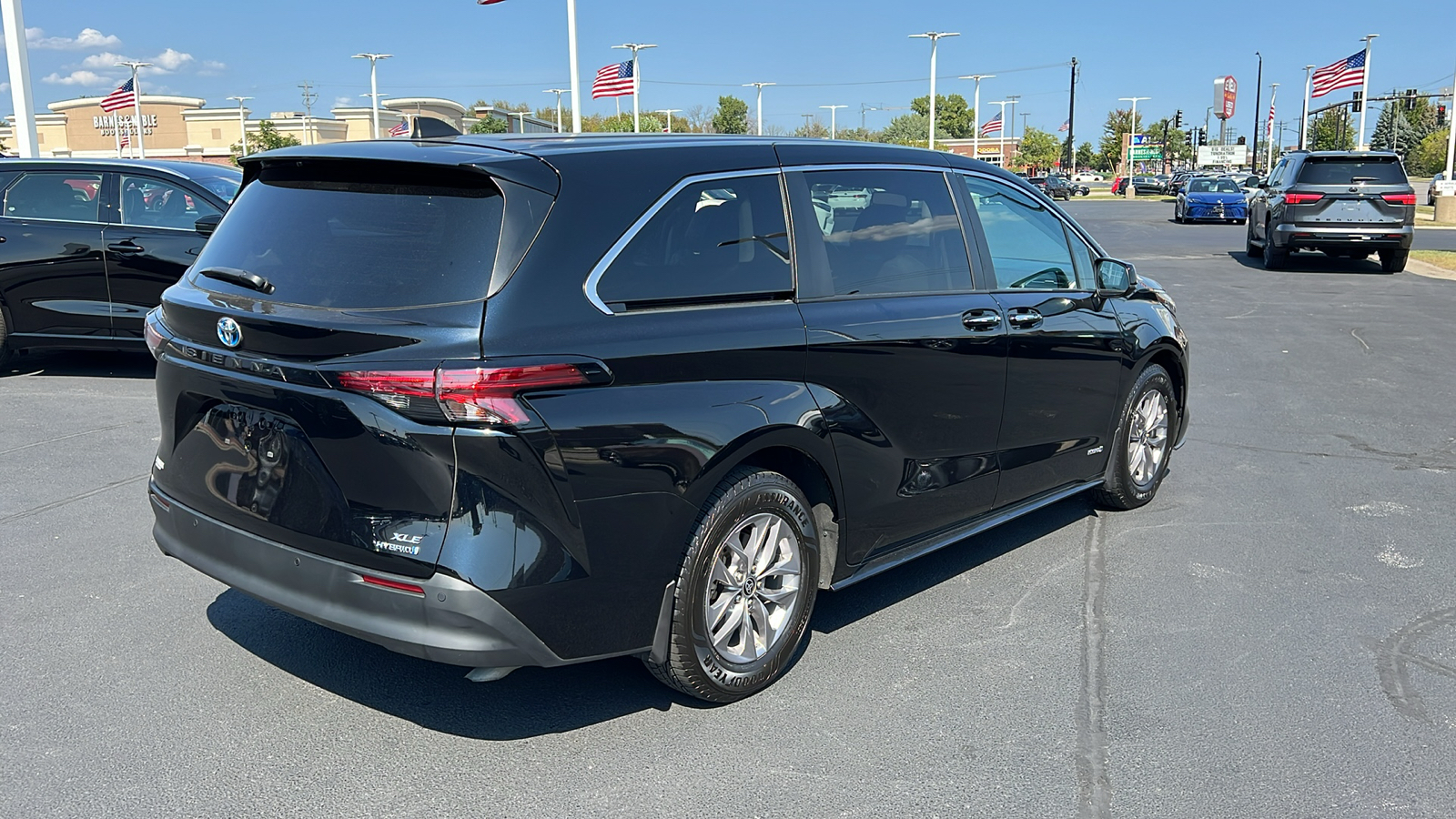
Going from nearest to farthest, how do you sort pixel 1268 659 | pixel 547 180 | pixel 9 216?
1. pixel 547 180
2. pixel 1268 659
3. pixel 9 216

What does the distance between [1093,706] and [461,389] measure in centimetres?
228

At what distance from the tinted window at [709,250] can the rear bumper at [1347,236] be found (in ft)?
57.5

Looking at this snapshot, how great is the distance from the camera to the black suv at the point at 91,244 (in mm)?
9234

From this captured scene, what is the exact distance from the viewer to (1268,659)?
13.8ft

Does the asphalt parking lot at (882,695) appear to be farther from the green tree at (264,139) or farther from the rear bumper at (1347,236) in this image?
the green tree at (264,139)

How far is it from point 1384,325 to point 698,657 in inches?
480

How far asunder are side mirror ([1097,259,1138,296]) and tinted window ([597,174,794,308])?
7.43 ft

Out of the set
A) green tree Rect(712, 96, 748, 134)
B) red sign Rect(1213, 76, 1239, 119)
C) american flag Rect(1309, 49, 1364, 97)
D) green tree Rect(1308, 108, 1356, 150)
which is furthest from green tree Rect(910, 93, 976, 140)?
american flag Rect(1309, 49, 1364, 97)

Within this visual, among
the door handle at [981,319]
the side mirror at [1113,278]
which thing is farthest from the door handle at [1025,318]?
the side mirror at [1113,278]

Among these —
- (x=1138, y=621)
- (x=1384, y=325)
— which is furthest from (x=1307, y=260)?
(x=1138, y=621)

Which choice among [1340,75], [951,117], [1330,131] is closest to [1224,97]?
[1330,131]

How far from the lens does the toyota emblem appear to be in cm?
346

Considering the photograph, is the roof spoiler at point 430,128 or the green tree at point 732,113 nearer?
the roof spoiler at point 430,128

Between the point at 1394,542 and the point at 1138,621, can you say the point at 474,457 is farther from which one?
the point at 1394,542
